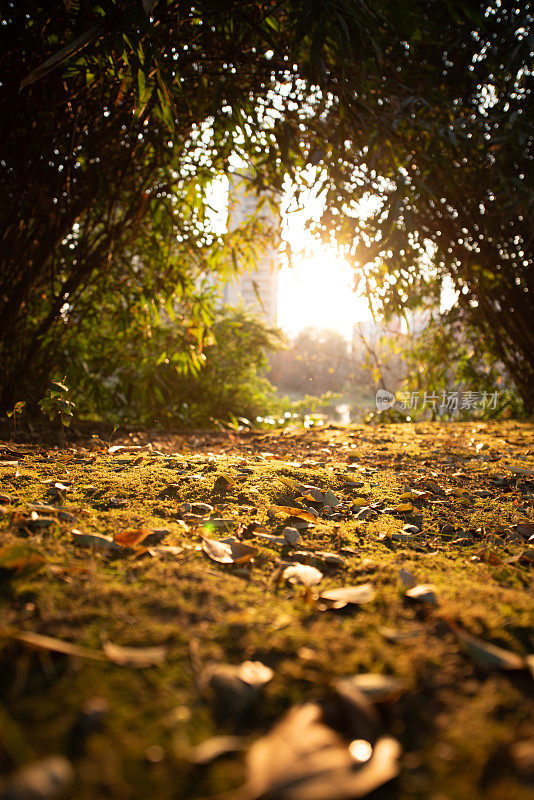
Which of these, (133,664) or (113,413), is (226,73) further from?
(113,413)

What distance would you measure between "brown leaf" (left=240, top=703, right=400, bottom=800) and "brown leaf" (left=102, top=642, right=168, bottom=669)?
0.16 metres

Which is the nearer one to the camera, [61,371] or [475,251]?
[61,371]

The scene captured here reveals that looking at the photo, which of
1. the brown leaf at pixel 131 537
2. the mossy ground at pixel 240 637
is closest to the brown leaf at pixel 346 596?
the mossy ground at pixel 240 637

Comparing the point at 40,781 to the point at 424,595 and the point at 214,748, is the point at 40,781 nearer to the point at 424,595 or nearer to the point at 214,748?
the point at 214,748

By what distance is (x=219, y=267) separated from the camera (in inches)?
128

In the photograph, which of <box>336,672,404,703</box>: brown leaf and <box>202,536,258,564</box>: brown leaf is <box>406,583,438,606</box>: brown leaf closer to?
<box>336,672,404,703</box>: brown leaf

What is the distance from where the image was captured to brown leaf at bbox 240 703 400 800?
1.24 feet

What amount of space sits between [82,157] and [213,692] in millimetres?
2943

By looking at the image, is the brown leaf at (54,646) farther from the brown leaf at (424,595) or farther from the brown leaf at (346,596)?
the brown leaf at (424,595)

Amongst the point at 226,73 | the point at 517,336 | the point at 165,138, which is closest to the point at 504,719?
the point at 226,73

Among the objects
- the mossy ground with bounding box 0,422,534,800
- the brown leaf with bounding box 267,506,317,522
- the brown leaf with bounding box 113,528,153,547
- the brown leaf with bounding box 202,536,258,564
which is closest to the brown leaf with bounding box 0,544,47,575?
the mossy ground with bounding box 0,422,534,800

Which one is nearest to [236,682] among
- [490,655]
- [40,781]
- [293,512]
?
[40,781]

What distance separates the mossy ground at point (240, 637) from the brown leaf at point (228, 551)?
24mm

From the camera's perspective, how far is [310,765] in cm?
40
